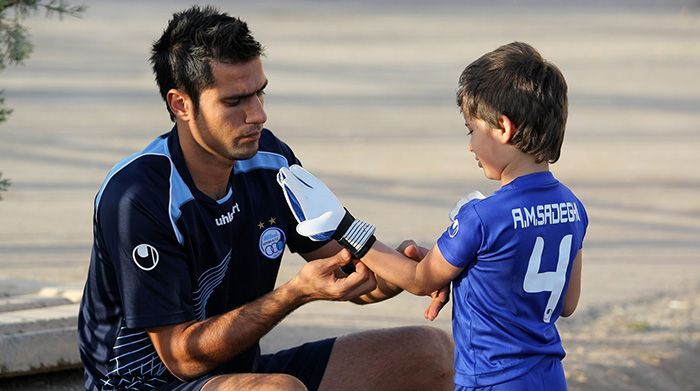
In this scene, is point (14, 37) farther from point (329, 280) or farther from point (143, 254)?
point (329, 280)

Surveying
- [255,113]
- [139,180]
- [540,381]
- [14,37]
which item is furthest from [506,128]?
[14,37]

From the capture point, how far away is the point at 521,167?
134 inches

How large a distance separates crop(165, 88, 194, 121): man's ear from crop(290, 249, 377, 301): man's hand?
0.61 meters

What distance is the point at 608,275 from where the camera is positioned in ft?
25.2

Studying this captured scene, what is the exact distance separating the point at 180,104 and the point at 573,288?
125 centimetres

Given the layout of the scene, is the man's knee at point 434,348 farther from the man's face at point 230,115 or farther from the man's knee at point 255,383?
the man's face at point 230,115

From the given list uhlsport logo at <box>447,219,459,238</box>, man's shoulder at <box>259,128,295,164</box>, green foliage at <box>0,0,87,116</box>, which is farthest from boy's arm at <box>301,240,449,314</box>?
green foliage at <box>0,0,87,116</box>

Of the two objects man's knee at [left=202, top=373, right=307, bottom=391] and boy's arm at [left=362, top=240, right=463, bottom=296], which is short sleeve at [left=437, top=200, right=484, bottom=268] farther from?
man's knee at [left=202, top=373, right=307, bottom=391]

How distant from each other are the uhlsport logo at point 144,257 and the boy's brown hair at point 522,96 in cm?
96

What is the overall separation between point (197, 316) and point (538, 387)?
1.01m

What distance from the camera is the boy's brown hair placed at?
329 cm

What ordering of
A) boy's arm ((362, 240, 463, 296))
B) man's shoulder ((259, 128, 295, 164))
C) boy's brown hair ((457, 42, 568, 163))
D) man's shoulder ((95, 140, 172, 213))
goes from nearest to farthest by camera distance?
boy's brown hair ((457, 42, 568, 163))
boy's arm ((362, 240, 463, 296))
man's shoulder ((95, 140, 172, 213))
man's shoulder ((259, 128, 295, 164))

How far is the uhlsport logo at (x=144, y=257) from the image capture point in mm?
3551

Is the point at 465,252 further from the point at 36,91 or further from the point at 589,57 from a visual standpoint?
the point at 589,57
